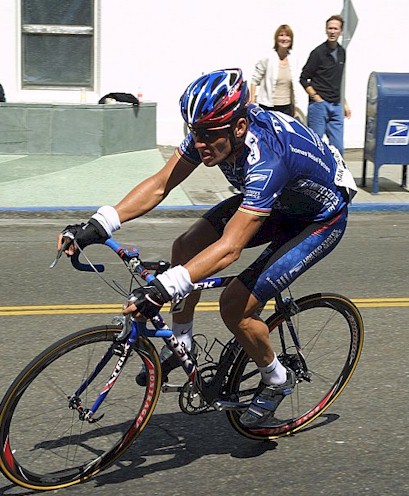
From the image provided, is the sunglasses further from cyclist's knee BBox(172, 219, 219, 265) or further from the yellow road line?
the yellow road line

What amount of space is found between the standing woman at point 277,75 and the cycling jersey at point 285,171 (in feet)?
25.3

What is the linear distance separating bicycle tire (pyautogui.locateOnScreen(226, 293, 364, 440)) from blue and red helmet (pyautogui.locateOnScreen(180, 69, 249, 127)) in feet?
3.79

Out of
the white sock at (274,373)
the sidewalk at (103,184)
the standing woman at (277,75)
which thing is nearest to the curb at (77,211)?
the sidewalk at (103,184)

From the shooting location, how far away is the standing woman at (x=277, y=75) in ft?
41.2

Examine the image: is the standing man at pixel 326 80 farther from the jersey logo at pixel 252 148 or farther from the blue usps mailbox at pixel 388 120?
the jersey logo at pixel 252 148

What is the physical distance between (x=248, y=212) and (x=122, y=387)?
1.08 meters

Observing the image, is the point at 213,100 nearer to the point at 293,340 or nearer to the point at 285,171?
the point at 285,171

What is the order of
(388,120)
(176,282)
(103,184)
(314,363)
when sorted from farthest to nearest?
(103,184) → (388,120) → (314,363) → (176,282)

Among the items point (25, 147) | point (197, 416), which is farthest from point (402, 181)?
point (197, 416)

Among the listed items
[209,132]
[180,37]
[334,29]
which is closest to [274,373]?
[209,132]

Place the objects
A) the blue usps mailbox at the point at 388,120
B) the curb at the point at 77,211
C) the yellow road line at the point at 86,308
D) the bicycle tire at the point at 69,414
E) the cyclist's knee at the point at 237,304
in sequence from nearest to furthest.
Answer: the bicycle tire at the point at 69,414, the cyclist's knee at the point at 237,304, the yellow road line at the point at 86,308, the curb at the point at 77,211, the blue usps mailbox at the point at 388,120

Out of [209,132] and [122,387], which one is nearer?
[209,132]

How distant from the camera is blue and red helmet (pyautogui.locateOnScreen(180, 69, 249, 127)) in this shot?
4.36 m

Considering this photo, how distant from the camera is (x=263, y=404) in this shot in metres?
5.00
